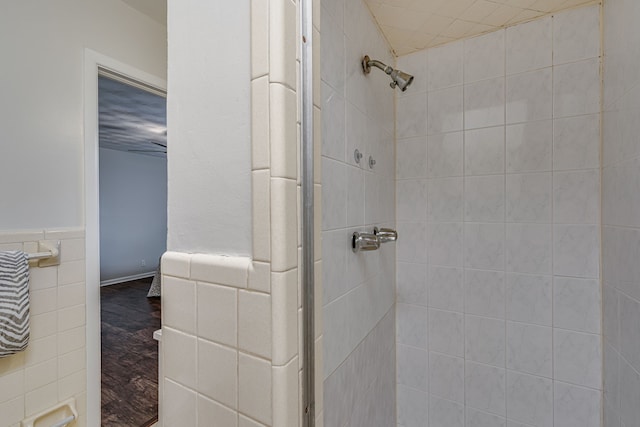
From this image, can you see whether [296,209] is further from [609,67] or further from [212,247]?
[609,67]

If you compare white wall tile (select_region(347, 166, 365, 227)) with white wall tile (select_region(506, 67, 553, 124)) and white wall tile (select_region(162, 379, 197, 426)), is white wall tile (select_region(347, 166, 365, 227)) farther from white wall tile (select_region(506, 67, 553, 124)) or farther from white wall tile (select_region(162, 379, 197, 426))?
white wall tile (select_region(506, 67, 553, 124))

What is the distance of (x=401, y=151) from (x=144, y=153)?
290 centimetres

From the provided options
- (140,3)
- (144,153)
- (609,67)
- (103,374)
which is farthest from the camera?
(144,153)

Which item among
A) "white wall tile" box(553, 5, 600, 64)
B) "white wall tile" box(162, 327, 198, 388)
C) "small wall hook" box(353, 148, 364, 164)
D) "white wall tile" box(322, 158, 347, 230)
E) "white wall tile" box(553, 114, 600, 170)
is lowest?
"white wall tile" box(162, 327, 198, 388)

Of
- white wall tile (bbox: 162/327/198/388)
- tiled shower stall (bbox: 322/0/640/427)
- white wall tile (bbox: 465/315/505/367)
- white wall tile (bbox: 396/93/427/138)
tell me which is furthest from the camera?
white wall tile (bbox: 396/93/427/138)

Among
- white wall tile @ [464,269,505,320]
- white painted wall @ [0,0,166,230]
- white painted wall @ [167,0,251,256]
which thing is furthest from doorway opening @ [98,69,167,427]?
white wall tile @ [464,269,505,320]

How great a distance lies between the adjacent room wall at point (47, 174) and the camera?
104cm

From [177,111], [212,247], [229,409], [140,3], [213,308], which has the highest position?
[140,3]

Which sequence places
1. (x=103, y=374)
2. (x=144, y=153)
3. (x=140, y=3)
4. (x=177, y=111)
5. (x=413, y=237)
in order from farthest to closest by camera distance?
1. (x=144, y=153)
2. (x=103, y=374)
3. (x=413, y=237)
4. (x=140, y=3)
5. (x=177, y=111)

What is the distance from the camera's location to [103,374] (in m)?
1.96

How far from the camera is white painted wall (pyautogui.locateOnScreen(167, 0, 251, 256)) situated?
475 millimetres

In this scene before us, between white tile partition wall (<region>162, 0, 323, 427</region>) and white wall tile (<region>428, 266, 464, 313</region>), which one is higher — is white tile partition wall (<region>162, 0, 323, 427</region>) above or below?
above

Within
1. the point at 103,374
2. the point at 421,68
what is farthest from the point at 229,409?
the point at 103,374

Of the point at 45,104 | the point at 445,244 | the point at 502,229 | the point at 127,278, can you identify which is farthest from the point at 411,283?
the point at 127,278
